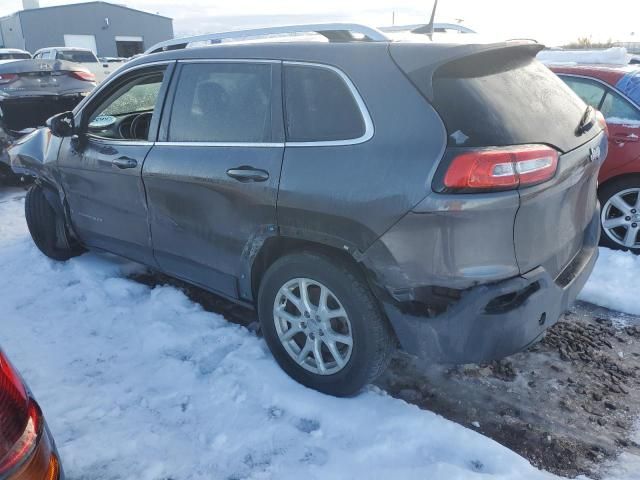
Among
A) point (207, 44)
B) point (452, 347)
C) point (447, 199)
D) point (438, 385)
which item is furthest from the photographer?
point (207, 44)

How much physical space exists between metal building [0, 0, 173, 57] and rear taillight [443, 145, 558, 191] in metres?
37.7

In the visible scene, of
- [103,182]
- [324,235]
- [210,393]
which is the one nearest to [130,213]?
[103,182]

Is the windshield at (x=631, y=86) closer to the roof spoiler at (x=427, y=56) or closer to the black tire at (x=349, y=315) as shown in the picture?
the roof spoiler at (x=427, y=56)

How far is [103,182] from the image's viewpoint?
12.0ft

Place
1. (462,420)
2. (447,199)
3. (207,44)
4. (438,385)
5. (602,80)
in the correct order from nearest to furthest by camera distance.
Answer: (447,199), (462,420), (438,385), (207,44), (602,80)

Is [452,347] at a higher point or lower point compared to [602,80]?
lower

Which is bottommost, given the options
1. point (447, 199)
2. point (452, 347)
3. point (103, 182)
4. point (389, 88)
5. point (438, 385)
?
point (438, 385)

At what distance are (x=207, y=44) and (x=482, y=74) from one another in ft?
5.96

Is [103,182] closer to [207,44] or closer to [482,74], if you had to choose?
[207,44]

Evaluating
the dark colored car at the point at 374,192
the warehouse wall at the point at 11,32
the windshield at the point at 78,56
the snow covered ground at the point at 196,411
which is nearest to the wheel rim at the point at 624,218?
the dark colored car at the point at 374,192

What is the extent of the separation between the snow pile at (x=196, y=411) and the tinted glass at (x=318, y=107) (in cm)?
136

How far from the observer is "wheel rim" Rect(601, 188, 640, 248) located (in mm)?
4371

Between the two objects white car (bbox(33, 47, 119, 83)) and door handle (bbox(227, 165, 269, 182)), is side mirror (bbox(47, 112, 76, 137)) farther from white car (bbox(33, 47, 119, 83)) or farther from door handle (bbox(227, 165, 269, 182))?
white car (bbox(33, 47, 119, 83))

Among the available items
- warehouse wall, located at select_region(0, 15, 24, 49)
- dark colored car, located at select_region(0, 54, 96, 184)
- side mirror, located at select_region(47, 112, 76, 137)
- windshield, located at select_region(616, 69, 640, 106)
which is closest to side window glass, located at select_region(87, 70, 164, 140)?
side mirror, located at select_region(47, 112, 76, 137)
